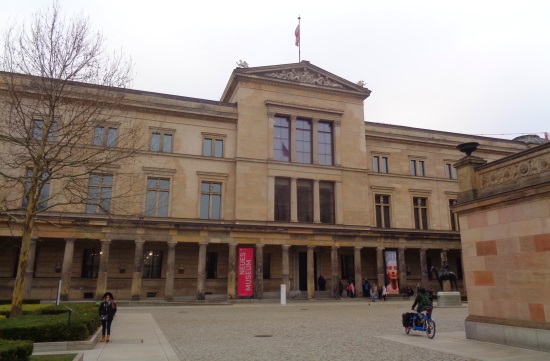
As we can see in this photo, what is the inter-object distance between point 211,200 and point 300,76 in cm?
1694

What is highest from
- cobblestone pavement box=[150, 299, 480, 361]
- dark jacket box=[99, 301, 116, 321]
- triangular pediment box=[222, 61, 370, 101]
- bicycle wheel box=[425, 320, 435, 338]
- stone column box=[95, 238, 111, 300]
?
triangular pediment box=[222, 61, 370, 101]

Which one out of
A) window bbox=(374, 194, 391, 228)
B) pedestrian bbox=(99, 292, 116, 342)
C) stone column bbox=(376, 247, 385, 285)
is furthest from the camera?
window bbox=(374, 194, 391, 228)

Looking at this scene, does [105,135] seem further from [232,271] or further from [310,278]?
[310,278]

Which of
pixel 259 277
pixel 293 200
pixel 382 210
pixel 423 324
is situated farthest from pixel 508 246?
pixel 382 210

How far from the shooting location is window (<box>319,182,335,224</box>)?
4319 cm

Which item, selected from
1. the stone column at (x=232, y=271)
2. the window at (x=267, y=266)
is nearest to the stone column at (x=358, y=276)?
the window at (x=267, y=266)

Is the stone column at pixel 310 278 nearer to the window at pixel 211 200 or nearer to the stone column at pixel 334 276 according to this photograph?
the stone column at pixel 334 276

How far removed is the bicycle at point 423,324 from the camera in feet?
48.0

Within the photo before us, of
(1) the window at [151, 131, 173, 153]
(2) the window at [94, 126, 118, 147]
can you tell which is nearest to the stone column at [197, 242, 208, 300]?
(1) the window at [151, 131, 173, 153]

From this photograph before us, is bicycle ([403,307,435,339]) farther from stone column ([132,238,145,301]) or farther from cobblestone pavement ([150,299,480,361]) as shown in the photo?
stone column ([132,238,145,301])

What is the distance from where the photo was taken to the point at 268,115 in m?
43.6

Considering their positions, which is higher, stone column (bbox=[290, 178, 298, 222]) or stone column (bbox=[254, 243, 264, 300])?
stone column (bbox=[290, 178, 298, 222])

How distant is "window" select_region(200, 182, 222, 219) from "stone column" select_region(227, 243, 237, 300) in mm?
4546

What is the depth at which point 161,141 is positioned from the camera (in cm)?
4003
